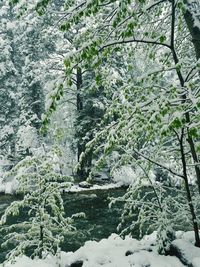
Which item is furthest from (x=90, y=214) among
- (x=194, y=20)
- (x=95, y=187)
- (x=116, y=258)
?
(x=194, y=20)

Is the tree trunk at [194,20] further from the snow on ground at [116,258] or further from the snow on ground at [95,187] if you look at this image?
the snow on ground at [95,187]

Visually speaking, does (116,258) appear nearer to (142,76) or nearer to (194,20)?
(142,76)

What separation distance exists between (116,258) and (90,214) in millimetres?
8237

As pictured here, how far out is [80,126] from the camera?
87.4 feet

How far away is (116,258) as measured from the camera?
25.8ft

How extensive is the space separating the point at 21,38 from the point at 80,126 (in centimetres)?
876

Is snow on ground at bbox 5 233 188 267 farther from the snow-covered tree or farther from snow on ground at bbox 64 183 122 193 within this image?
snow on ground at bbox 64 183 122 193

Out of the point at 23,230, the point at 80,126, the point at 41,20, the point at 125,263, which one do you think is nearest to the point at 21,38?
the point at 41,20

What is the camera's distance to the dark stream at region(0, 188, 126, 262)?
40.2ft

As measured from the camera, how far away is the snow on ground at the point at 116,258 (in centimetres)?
737

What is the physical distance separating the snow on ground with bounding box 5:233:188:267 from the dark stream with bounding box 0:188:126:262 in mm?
900

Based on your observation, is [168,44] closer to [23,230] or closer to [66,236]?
[66,236]

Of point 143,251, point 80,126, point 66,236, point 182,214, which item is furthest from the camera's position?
point 80,126

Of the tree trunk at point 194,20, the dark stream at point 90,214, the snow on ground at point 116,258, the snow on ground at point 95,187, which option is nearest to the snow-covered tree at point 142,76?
the tree trunk at point 194,20
